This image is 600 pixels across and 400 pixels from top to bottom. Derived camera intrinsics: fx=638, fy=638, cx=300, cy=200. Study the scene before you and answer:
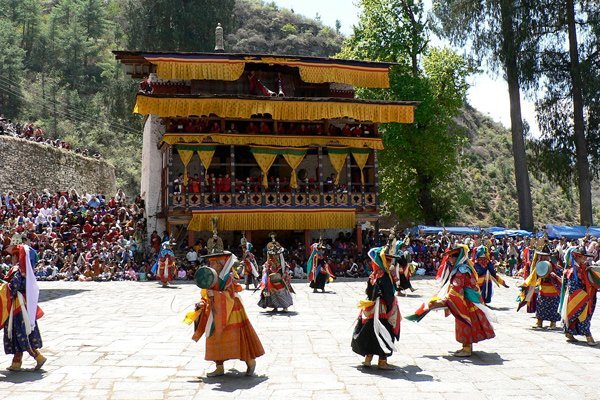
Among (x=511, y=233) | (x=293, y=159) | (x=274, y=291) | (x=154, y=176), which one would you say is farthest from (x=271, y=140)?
(x=274, y=291)

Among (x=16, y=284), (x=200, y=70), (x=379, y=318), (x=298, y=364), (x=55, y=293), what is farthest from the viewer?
(x=200, y=70)

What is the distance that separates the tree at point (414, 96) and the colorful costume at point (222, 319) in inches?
1087

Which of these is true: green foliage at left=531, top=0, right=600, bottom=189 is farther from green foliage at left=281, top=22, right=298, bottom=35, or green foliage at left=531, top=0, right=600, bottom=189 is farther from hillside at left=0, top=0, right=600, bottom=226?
green foliage at left=281, top=22, right=298, bottom=35

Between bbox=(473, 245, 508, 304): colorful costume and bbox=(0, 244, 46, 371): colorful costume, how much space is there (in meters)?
8.95

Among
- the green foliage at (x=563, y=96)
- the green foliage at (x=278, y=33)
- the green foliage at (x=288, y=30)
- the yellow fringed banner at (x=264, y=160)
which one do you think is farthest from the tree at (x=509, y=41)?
the green foliage at (x=288, y=30)

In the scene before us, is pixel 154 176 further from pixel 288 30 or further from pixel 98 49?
pixel 288 30

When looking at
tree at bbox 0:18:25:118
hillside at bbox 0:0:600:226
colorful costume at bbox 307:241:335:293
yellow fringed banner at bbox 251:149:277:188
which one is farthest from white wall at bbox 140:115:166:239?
tree at bbox 0:18:25:118

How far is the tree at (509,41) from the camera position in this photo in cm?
3259

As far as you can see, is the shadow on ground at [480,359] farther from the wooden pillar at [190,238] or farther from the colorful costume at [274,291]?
the wooden pillar at [190,238]

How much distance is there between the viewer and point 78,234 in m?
25.4

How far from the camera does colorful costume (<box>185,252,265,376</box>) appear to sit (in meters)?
7.97

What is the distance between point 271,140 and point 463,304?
1830 centimetres

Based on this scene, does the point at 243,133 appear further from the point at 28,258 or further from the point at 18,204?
the point at 28,258

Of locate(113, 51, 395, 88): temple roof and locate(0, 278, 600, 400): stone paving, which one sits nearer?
locate(0, 278, 600, 400): stone paving
